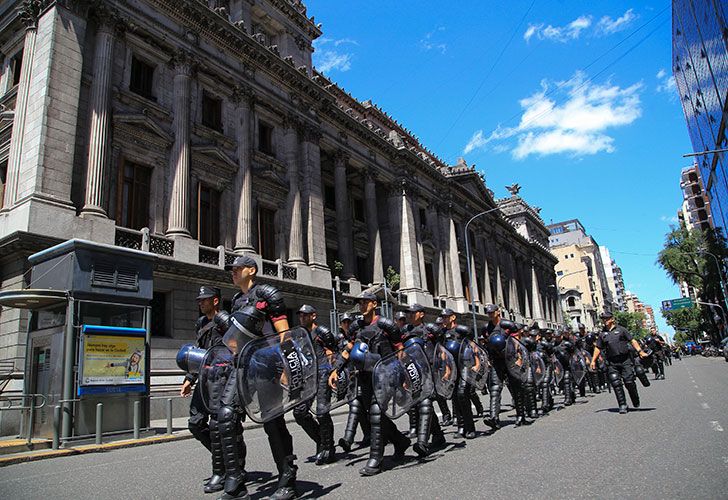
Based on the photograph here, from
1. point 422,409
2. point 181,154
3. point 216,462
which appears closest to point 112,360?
point 216,462

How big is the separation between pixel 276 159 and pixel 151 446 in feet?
59.9

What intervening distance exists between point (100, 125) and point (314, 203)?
39.8ft

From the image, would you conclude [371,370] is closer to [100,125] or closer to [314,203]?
[100,125]

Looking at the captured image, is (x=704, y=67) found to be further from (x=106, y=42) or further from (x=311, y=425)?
(x=311, y=425)

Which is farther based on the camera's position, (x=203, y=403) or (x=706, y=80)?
(x=706, y=80)

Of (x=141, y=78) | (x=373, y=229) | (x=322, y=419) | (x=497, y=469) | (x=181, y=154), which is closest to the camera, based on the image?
(x=497, y=469)

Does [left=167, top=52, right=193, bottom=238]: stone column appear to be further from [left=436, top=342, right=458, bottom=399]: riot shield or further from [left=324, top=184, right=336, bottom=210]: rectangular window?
[left=436, top=342, right=458, bottom=399]: riot shield

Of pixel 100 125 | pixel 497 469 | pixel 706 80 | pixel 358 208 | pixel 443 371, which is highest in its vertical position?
pixel 706 80

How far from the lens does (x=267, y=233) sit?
83.7ft

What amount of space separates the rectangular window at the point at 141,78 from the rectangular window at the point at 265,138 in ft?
20.8

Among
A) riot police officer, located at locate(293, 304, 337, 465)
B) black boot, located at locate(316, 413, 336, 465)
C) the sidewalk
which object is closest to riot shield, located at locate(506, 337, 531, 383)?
riot police officer, located at locate(293, 304, 337, 465)

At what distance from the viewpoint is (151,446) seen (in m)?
10.4

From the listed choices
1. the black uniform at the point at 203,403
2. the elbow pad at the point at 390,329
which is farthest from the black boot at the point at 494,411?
the black uniform at the point at 203,403

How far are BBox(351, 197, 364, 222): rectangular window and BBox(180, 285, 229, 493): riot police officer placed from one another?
2870 cm
